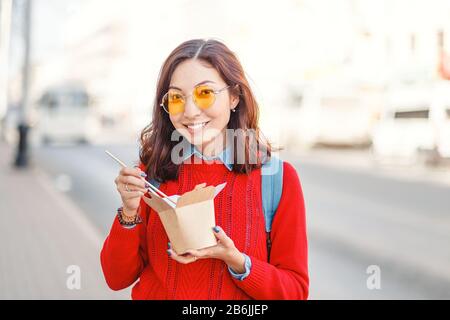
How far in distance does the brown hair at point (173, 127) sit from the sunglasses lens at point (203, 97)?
44mm

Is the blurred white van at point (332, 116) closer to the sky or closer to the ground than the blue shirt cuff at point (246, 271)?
closer to the sky

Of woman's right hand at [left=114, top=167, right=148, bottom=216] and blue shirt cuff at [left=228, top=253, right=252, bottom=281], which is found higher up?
woman's right hand at [left=114, top=167, right=148, bottom=216]

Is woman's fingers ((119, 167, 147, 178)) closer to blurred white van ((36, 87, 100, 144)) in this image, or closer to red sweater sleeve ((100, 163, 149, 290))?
red sweater sleeve ((100, 163, 149, 290))

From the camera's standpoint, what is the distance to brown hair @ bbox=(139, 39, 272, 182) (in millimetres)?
→ 1414

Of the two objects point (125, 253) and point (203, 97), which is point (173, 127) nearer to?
point (203, 97)

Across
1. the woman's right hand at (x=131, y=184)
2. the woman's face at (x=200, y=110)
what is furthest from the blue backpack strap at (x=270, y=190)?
Answer: the woman's right hand at (x=131, y=184)

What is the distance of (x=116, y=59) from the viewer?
63.3m

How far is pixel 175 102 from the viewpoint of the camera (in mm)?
1417

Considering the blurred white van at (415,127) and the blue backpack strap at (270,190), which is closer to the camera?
the blue backpack strap at (270,190)

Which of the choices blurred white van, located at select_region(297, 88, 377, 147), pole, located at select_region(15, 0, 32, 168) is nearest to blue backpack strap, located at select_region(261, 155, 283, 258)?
pole, located at select_region(15, 0, 32, 168)

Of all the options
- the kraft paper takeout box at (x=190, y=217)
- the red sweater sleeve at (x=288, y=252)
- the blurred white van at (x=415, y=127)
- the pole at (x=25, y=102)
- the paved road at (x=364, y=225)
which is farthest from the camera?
the blurred white van at (x=415, y=127)

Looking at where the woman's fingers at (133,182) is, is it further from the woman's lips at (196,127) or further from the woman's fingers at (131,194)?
the woman's lips at (196,127)

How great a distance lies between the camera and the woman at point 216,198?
1.40m
